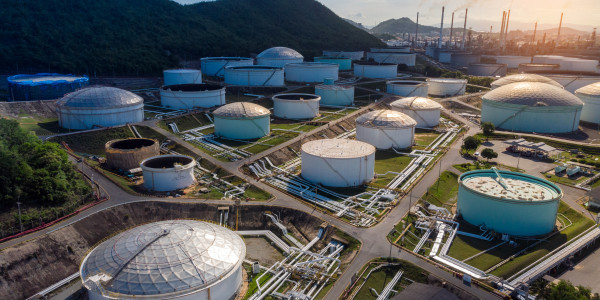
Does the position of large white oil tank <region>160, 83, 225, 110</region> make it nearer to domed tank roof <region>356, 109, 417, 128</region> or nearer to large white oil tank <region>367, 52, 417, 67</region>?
domed tank roof <region>356, 109, 417, 128</region>

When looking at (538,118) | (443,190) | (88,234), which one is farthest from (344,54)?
(88,234)

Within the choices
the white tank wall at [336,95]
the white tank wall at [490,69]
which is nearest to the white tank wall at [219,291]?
the white tank wall at [336,95]

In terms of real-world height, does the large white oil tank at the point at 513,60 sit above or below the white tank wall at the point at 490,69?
above

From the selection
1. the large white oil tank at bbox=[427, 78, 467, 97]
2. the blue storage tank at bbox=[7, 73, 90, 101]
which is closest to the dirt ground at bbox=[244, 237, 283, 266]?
the blue storage tank at bbox=[7, 73, 90, 101]

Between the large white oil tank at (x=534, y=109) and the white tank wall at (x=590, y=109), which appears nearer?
the large white oil tank at (x=534, y=109)

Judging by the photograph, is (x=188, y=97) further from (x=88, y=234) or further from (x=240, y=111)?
(x=88, y=234)

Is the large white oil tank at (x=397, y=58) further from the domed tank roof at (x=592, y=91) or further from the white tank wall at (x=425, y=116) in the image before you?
the white tank wall at (x=425, y=116)

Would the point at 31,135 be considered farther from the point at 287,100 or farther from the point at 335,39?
the point at 335,39
